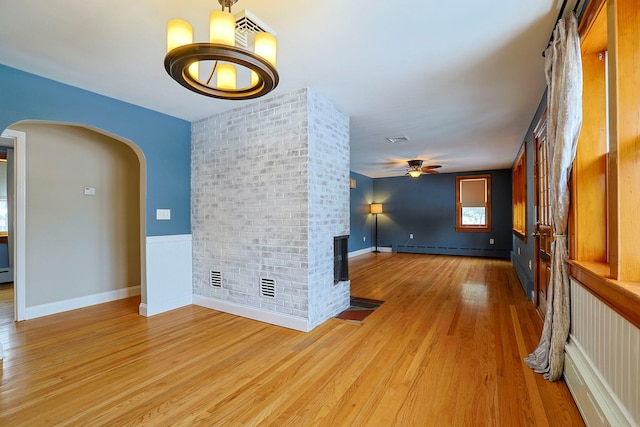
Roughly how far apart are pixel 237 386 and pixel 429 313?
2.35 m

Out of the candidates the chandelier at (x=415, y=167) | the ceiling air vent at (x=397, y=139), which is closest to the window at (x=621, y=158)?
the ceiling air vent at (x=397, y=139)

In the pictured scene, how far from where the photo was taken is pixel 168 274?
3633 millimetres

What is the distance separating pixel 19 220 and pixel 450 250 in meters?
8.86

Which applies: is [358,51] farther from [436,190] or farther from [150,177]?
[436,190]

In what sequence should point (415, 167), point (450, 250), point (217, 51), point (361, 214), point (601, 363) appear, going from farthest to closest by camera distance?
point (361, 214) → point (450, 250) → point (415, 167) → point (601, 363) → point (217, 51)

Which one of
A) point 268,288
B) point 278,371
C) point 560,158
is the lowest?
point 278,371

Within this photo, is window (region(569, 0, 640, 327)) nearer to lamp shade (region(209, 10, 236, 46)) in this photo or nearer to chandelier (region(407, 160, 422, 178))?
lamp shade (region(209, 10, 236, 46))

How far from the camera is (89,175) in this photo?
155 inches

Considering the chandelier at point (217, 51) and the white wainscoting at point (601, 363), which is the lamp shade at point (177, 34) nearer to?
the chandelier at point (217, 51)

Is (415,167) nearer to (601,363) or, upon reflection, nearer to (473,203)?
(473,203)

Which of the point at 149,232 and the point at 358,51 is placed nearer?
the point at 358,51

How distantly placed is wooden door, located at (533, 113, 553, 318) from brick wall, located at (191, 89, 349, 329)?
2.14 metres

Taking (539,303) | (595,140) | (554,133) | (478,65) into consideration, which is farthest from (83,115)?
(539,303)

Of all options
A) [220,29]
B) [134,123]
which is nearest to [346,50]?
[220,29]
